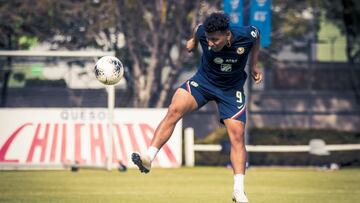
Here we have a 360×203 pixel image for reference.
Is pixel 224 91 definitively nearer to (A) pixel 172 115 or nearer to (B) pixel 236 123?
(B) pixel 236 123

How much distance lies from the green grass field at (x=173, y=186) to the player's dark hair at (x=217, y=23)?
3.13 m

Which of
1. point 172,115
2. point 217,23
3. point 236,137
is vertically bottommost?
point 236,137

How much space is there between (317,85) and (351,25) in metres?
7.20

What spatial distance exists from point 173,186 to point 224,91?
486 centimetres

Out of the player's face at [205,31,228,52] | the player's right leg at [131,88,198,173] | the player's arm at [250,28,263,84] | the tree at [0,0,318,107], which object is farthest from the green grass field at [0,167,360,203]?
the tree at [0,0,318,107]

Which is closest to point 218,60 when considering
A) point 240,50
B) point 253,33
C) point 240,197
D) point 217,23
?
point 240,50

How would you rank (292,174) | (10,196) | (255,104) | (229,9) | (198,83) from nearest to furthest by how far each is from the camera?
1. (198,83)
2. (10,196)
3. (292,174)
4. (229,9)
5. (255,104)

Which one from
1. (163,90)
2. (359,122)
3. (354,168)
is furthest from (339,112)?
(354,168)

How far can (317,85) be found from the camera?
42875mm

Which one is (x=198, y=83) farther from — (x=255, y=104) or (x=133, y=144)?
(x=255, y=104)

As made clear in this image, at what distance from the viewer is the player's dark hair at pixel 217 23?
11375 millimetres

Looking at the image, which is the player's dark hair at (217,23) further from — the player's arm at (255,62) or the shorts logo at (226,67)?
the player's arm at (255,62)

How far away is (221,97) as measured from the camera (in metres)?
12.2

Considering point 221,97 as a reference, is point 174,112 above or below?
below
